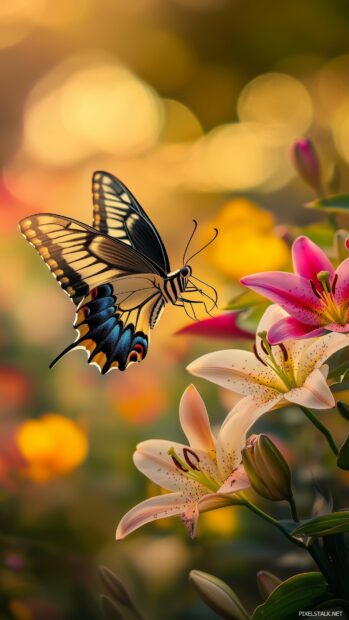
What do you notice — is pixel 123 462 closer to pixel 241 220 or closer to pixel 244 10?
pixel 241 220

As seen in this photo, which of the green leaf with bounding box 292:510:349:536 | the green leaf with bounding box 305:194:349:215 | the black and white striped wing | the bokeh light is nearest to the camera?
the green leaf with bounding box 292:510:349:536

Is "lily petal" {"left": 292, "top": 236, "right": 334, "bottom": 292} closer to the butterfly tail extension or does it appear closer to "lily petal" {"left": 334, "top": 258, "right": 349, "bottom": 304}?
"lily petal" {"left": 334, "top": 258, "right": 349, "bottom": 304}

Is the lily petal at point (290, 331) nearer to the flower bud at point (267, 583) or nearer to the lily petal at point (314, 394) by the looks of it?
the lily petal at point (314, 394)

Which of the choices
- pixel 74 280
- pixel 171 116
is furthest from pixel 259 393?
pixel 171 116

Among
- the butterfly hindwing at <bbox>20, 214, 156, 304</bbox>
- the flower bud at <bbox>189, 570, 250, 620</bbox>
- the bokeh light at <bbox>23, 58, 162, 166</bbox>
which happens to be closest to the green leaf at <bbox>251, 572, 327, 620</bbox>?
the flower bud at <bbox>189, 570, 250, 620</bbox>

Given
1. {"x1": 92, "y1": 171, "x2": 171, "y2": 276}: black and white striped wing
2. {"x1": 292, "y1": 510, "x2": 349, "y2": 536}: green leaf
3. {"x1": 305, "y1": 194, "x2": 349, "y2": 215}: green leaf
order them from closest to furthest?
{"x1": 292, "y1": 510, "x2": 349, "y2": 536}: green leaf, {"x1": 305, "y1": 194, "x2": 349, "y2": 215}: green leaf, {"x1": 92, "y1": 171, "x2": 171, "y2": 276}: black and white striped wing

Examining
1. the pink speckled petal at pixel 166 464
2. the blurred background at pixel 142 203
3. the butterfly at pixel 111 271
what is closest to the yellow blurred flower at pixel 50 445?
the blurred background at pixel 142 203

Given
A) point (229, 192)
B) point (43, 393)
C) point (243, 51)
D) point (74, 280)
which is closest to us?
point (74, 280)
